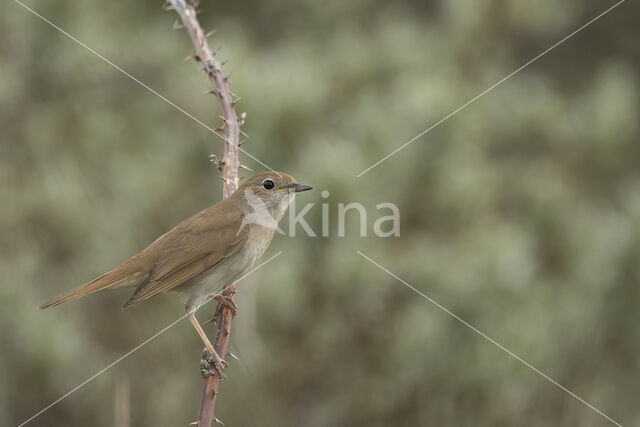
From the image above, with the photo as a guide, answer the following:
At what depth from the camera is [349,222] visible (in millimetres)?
4691

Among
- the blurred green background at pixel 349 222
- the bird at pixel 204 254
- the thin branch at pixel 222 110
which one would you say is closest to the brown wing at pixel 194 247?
the bird at pixel 204 254

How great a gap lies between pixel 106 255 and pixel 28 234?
56 centimetres

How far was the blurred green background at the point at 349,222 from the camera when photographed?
15.1 feet

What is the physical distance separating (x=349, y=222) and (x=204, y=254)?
4.77ft

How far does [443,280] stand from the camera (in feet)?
15.8

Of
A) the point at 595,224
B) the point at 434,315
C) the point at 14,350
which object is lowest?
the point at 14,350

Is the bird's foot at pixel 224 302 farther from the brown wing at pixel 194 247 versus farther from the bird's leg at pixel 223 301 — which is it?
the brown wing at pixel 194 247

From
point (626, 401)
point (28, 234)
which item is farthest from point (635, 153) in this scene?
point (28, 234)

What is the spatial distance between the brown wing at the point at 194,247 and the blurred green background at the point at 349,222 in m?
0.97

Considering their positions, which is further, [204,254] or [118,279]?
[204,254]

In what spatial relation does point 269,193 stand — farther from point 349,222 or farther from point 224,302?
point 349,222

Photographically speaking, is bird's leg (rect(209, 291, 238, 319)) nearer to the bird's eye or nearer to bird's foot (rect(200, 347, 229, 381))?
bird's foot (rect(200, 347, 229, 381))

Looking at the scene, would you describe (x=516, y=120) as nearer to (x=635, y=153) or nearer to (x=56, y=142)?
(x=635, y=153)

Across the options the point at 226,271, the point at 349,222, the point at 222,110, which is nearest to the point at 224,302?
the point at 226,271
